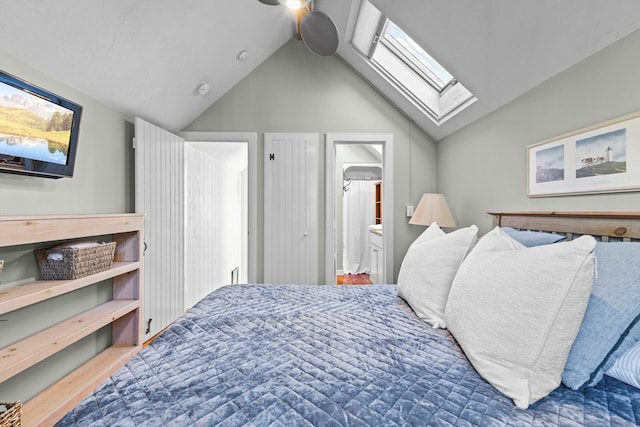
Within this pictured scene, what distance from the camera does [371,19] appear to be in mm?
2492

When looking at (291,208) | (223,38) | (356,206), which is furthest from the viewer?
(356,206)

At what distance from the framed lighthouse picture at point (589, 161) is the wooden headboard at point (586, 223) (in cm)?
13

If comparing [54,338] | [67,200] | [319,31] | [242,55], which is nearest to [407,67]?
[319,31]

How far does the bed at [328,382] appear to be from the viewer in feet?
2.28

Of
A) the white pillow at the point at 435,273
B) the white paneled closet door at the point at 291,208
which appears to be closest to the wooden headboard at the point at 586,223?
the white pillow at the point at 435,273

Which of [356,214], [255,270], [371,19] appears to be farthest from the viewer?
[356,214]

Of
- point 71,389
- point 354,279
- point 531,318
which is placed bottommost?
point 354,279

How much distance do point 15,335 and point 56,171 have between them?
0.94 metres

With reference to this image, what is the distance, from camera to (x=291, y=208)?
3.11m

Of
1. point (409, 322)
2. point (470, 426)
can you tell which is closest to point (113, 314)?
point (409, 322)

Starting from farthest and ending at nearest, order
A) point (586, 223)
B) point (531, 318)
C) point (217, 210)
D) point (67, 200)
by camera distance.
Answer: point (217, 210) → point (67, 200) → point (586, 223) → point (531, 318)

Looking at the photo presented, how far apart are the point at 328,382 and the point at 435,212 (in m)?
2.07

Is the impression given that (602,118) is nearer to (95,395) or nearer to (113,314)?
(95,395)

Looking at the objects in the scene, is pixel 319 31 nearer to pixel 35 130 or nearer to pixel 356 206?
pixel 35 130
